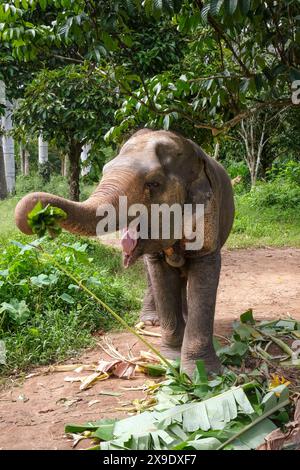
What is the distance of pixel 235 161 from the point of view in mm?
20375

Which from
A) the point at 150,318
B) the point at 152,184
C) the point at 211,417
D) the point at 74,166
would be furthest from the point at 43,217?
the point at 74,166

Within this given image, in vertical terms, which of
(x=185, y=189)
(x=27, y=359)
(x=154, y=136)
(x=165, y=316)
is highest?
(x=154, y=136)

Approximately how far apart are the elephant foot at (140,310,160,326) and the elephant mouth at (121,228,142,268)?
2.12 m

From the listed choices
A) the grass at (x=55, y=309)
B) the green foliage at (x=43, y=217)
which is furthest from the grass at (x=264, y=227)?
the green foliage at (x=43, y=217)

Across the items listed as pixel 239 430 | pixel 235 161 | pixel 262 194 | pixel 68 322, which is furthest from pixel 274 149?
pixel 239 430

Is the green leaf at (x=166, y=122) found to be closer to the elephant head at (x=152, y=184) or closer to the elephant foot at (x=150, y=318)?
the elephant head at (x=152, y=184)

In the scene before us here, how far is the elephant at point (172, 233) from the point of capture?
11.6 ft

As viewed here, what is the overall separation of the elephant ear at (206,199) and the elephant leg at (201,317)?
0.14 m

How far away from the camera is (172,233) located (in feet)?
12.8

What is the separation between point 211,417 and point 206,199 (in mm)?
1480

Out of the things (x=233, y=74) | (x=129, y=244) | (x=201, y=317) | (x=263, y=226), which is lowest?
(x=263, y=226)

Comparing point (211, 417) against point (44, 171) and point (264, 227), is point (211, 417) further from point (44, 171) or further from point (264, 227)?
point (44, 171)
